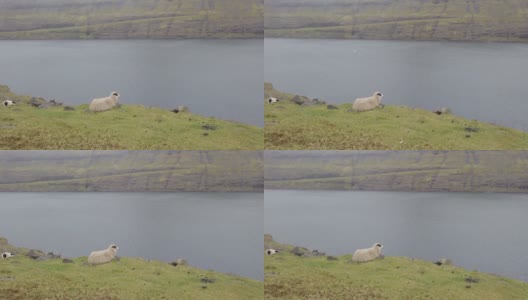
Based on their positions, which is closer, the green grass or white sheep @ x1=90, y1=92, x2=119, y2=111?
the green grass

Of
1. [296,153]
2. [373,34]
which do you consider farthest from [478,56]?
[296,153]

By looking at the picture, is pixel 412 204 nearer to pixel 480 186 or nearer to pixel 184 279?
pixel 480 186

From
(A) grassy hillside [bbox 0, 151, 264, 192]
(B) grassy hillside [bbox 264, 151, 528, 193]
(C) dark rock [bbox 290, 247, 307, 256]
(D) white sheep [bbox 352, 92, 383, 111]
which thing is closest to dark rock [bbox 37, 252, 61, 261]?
(A) grassy hillside [bbox 0, 151, 264, 192]

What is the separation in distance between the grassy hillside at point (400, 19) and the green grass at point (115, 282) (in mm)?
2135

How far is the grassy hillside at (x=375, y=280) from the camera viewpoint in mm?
5746

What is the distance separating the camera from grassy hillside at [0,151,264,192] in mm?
5953

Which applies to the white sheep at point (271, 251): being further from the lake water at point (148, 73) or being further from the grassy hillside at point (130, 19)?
the grassy hillside at point (130, 19)

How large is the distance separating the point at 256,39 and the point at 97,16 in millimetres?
1369

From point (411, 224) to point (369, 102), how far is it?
1.08 m

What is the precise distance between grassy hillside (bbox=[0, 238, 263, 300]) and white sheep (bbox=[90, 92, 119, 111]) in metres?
1.27

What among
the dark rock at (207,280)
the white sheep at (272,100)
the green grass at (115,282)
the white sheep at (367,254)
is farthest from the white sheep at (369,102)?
the dark rock at (207,280)

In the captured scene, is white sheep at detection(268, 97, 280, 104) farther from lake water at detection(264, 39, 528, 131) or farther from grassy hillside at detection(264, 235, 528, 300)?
grassy hillside at detection(264, 235, 528, 300)

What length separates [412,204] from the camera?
5988 mm

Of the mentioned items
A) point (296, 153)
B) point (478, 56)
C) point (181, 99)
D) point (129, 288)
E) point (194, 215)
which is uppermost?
point (478, 56)
